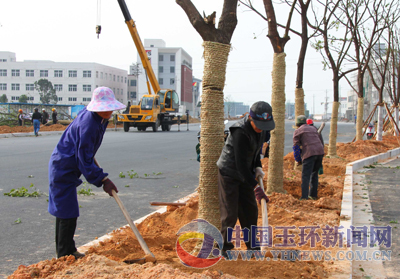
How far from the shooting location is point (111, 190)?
353cm

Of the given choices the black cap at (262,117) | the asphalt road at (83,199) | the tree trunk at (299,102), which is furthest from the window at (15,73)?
the black cap at (262,117)

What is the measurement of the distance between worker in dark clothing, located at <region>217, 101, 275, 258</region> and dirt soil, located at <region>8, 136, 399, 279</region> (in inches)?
19.4

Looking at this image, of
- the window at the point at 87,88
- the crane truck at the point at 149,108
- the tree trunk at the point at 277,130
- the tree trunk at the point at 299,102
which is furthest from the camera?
the window at the point at 87,88

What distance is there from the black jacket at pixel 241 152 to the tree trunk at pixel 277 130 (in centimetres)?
264

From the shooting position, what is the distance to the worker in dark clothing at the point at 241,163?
12.1 ft

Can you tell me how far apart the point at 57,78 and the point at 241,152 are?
86.4m

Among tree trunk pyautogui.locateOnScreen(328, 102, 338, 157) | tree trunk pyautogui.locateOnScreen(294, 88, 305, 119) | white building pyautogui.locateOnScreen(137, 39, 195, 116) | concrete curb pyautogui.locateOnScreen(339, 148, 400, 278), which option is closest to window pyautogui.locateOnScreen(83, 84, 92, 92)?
white building pyautogui.locateOnScreen(137, 39, 195, 116)

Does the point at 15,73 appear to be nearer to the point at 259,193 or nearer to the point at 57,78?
the point at 57,78

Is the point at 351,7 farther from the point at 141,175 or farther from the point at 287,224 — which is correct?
the point at 287,224

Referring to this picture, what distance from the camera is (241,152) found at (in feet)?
12.1

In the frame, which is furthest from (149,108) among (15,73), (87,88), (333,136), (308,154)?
(15,73)

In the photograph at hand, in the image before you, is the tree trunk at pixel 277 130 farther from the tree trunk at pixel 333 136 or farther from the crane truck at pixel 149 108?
the crane truck at pixel 149 108

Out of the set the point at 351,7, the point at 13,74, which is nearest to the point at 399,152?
the point at 351,7

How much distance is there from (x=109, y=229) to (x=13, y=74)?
89.6 meters
